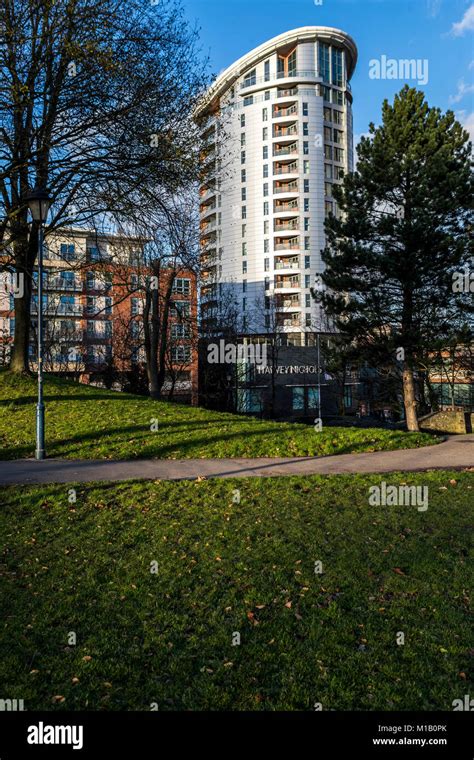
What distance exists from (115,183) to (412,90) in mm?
16951

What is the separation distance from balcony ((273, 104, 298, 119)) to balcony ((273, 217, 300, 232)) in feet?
47.4

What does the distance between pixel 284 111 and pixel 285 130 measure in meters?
2.76

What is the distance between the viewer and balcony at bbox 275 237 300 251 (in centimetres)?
6812

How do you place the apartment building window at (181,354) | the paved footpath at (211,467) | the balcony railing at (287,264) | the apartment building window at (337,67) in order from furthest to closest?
the apartment building window at (337,67), the balcony railing at (287,264), the apartment building window at (181,354), the paved footpath at (211,467)

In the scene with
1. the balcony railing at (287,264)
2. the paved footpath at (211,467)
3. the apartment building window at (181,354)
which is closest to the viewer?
the paved footpath at (211,467)

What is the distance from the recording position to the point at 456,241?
23.2 meters

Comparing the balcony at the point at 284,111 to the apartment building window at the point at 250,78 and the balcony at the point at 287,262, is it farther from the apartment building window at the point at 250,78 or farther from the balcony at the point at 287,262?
the balcony at the point at 287,262

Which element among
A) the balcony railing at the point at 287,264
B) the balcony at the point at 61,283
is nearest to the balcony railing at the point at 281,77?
the balcony railing at the point at 287,264

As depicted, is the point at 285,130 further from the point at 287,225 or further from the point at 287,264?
the point at 287,264

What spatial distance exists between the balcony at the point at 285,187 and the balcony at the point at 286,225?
12.6 ft

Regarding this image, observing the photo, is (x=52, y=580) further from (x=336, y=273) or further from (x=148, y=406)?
(x=336, y=273)

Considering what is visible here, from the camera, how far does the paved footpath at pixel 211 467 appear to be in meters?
10.3

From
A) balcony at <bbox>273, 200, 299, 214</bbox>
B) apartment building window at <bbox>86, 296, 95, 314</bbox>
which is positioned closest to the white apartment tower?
balcony at <bbox>273, 200, 299, 214</bbox>

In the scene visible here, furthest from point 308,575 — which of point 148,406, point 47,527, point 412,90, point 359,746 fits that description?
point 412,90
